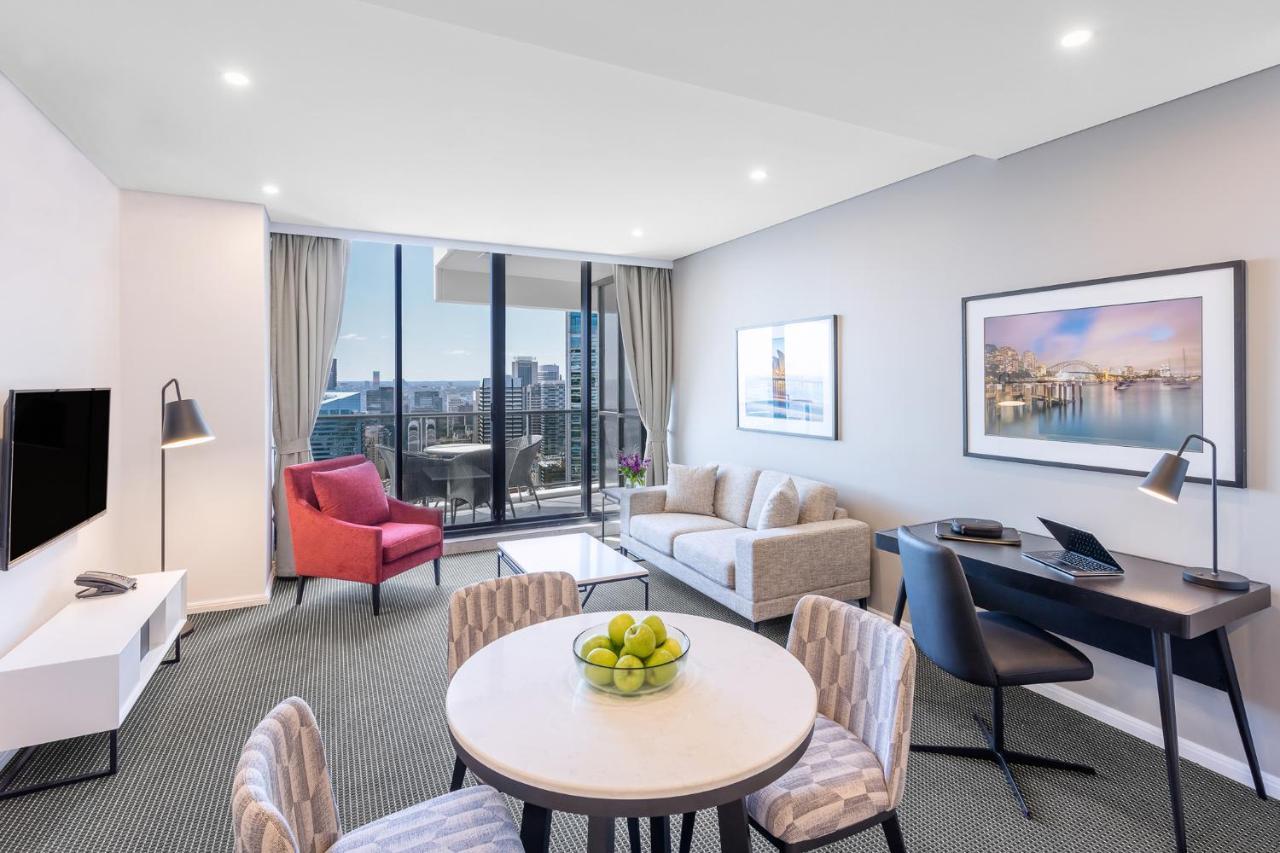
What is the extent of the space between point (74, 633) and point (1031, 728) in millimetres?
3837

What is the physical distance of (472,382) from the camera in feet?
18.1

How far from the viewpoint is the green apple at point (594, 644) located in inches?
60.0

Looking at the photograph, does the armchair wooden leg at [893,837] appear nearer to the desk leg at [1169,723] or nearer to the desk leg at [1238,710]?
the desk leg at [1169,723]

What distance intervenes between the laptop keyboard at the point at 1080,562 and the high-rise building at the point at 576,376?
4.05m

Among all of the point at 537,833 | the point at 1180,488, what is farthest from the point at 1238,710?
the point at 537,833

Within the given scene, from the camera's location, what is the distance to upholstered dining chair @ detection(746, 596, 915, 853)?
1.49 metres

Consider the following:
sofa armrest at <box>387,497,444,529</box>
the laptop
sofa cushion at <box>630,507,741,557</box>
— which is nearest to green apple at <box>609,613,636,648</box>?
the laptop

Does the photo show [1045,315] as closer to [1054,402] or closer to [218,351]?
[1054,402]

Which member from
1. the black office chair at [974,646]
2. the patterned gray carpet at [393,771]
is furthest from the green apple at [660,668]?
the black office chair at [974,646]

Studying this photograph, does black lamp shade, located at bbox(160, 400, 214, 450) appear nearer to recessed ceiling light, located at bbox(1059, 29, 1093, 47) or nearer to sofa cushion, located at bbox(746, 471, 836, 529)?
sofa cushion, located at bbox(746, 471, 836, 529)

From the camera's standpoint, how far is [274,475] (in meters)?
4.54

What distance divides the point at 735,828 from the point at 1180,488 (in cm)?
192

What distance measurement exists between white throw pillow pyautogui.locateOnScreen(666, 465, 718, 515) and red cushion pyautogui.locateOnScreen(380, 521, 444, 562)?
1713 mm

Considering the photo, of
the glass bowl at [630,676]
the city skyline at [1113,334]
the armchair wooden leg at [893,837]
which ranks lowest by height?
the armchair wooden leg at [893,837]
